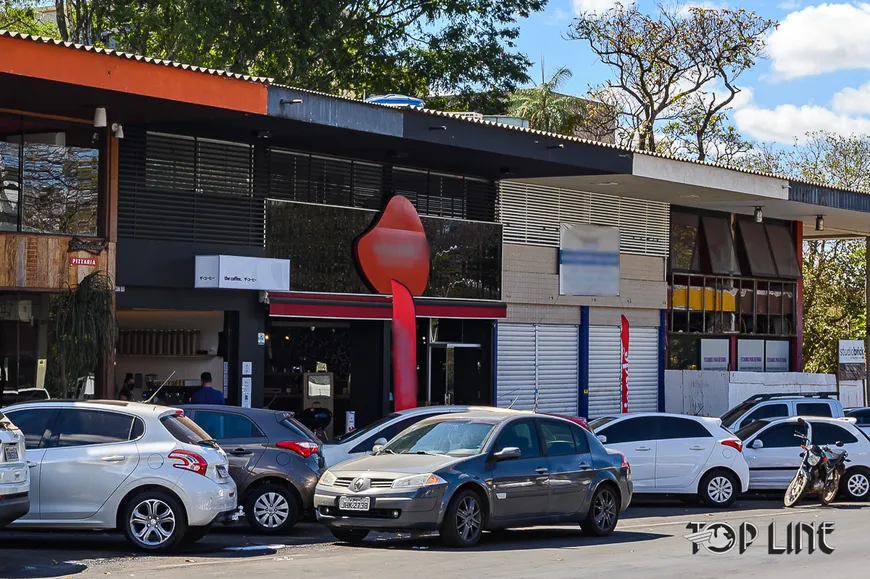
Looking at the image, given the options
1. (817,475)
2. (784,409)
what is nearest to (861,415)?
(784,409)

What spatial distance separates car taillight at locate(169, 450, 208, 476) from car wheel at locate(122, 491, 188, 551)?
1.10 ft

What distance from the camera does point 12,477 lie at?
11562 millimetres

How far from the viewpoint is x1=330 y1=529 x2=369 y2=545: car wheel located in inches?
558

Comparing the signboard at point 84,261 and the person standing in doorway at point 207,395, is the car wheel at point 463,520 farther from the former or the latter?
the signboard at point 84,261

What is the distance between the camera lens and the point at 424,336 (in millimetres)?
27766

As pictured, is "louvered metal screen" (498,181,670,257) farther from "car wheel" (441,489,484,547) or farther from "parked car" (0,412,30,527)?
"parked car" (0,412,30,527)

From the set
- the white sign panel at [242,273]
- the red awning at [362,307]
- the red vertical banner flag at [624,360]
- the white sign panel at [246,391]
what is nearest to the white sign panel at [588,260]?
the red vertical banner flag at [624,360]

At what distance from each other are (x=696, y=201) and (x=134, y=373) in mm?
15620

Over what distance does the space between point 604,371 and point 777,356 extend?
8.89 meters

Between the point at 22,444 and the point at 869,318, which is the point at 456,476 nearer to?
the point at 22,444

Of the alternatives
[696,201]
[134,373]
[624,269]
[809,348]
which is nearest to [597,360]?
[624,269]

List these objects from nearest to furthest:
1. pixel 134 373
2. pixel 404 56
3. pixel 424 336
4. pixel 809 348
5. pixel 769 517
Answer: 1. pixel 769 517
2. pixel 134 373
3. pixel 424 336
4. pixel 404 56
5. pixel 809 348

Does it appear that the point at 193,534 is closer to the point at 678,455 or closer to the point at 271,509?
the point at 271,509

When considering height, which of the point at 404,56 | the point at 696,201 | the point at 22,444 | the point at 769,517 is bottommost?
the point at 769,517
